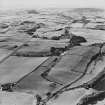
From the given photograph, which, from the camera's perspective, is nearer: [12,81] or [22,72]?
[12,81]

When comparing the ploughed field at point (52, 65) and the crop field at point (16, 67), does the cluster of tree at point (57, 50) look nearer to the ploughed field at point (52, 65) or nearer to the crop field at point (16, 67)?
the ploughed field at point (52, 65)

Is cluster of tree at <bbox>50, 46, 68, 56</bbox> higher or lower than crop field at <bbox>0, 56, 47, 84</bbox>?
higher

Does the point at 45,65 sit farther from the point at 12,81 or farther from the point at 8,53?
the point at 8,53

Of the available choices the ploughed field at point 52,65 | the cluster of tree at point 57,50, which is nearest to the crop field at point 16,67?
the ploughed field at point 52,65

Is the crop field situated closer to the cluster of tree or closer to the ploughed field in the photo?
the ploughed field

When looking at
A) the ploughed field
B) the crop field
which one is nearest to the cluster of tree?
the ploughed field

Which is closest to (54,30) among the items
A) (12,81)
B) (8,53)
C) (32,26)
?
(32,26)

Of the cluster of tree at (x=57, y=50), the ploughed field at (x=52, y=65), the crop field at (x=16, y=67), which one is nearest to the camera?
the ploughed field at (x=52, y=65)

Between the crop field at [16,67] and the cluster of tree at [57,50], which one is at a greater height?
the cluster of tree at [57,50]

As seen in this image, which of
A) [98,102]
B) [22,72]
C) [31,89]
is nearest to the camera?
[98,102]
